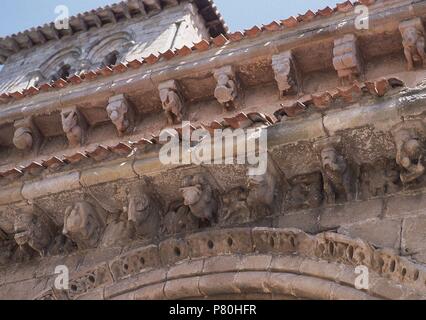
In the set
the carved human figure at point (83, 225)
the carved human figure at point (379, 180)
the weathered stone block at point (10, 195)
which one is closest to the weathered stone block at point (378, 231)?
the carved human figure at point (379, 180)

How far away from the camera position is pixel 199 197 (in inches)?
227

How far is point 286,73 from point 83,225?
262 cm

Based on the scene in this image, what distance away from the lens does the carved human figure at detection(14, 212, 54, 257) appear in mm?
6410

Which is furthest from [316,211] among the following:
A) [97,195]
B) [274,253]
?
[97,195]

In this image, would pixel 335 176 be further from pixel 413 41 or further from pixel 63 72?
pixel 63 72

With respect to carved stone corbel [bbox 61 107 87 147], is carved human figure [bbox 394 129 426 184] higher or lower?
lower

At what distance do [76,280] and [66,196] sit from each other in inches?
30.6

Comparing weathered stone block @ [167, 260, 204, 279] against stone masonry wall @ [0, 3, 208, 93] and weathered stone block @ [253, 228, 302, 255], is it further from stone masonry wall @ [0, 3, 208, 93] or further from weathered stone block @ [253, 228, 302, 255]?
stone masonry wall @ [0, 3, 208, 93]

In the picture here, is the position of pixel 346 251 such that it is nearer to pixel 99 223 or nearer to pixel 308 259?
pixel 308 259

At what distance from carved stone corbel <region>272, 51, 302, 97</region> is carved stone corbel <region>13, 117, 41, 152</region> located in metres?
3.01

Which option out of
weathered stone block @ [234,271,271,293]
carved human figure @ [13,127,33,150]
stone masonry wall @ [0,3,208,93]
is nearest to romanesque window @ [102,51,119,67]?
stone masonry wall @ [0,3,208,93]

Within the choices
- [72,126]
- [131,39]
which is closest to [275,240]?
[72,126]

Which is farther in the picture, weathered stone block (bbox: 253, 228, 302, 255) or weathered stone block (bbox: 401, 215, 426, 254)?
weathered stone block (bbox: 253, 228, 302, 255)

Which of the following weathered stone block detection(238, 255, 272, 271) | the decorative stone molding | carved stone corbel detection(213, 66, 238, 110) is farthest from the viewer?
carved stone corbel detection(213, 66, 238, 110)
